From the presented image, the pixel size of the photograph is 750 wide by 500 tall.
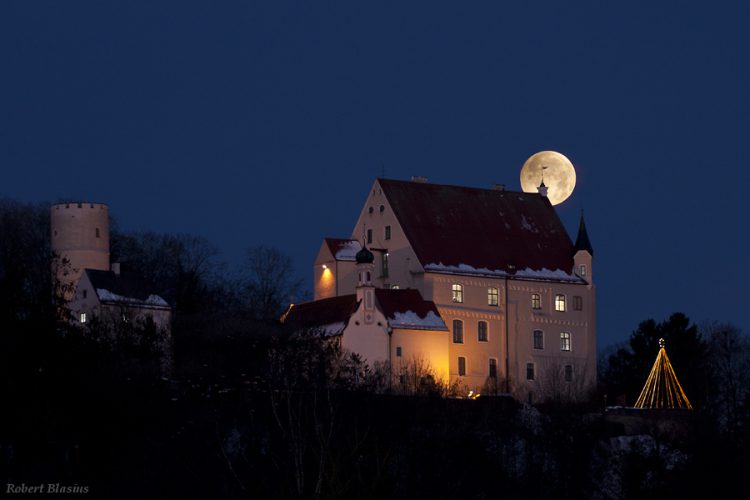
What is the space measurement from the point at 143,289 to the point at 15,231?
43.9 ft

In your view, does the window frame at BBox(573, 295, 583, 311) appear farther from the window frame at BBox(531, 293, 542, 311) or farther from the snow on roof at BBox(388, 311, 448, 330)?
the snow on roof at BBox(388, 311, 448, 330)

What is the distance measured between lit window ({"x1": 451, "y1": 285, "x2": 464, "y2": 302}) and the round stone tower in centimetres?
1576

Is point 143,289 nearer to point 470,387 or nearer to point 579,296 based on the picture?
point 470,387

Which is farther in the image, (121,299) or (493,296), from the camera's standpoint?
(493,296)

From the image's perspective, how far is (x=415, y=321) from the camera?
81188 millimetres

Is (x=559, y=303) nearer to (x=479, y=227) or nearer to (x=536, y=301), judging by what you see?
(x=536, y=301)

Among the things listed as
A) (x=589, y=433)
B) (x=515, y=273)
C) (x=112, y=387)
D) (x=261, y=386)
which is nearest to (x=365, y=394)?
(x=261, y=386)

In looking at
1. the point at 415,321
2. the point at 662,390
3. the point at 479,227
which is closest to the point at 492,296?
the point at 479,227

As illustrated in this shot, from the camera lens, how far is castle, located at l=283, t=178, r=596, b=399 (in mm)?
81688

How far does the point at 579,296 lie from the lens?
89.6m

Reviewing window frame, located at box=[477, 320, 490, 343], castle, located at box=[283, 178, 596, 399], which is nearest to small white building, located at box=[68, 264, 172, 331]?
castle, located at box=[283, 178, 596, 399]

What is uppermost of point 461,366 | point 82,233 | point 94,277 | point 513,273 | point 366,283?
point 82,233

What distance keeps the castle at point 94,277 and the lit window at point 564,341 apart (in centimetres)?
1846

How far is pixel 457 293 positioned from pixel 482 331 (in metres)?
2.03
